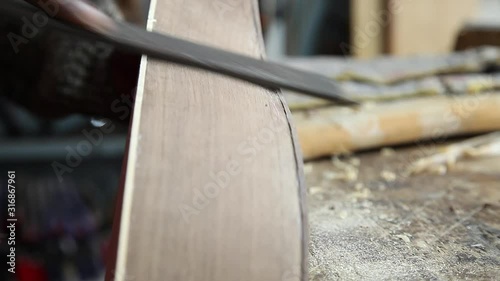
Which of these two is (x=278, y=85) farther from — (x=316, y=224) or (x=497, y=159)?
(x=497, y=159)

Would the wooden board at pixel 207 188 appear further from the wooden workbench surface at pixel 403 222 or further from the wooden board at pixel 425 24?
the wooden board at pixel 425 24

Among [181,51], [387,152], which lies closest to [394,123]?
[387,152]

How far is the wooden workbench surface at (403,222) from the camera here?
42 centimetres

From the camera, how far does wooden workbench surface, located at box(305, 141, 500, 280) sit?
42 centimetres

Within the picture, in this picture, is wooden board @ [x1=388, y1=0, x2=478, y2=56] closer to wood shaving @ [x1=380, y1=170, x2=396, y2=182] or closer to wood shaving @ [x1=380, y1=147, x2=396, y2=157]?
wood shaving @ [x1=380, y1=147, x2=396, y2=157]

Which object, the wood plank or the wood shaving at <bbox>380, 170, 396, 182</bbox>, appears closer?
Result: the wood shaving at <bbox>380, 170, 396, 182</bbox>

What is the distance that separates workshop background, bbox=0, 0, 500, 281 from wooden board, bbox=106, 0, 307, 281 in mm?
96

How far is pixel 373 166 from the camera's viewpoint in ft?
2.38

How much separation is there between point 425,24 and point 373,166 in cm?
103

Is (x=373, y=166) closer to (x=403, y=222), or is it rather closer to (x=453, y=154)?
(x=453, y=154)

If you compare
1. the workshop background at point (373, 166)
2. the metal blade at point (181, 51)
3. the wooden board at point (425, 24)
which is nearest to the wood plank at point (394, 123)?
the workshop background at point (373, 166)

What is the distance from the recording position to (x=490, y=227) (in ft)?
1.62

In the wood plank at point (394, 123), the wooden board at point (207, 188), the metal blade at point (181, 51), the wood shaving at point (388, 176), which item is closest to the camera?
the wooden board at point (207, 188)

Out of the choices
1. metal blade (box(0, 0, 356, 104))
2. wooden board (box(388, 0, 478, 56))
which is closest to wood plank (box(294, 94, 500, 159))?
metal blade (box(0, 0, 356, 104))
